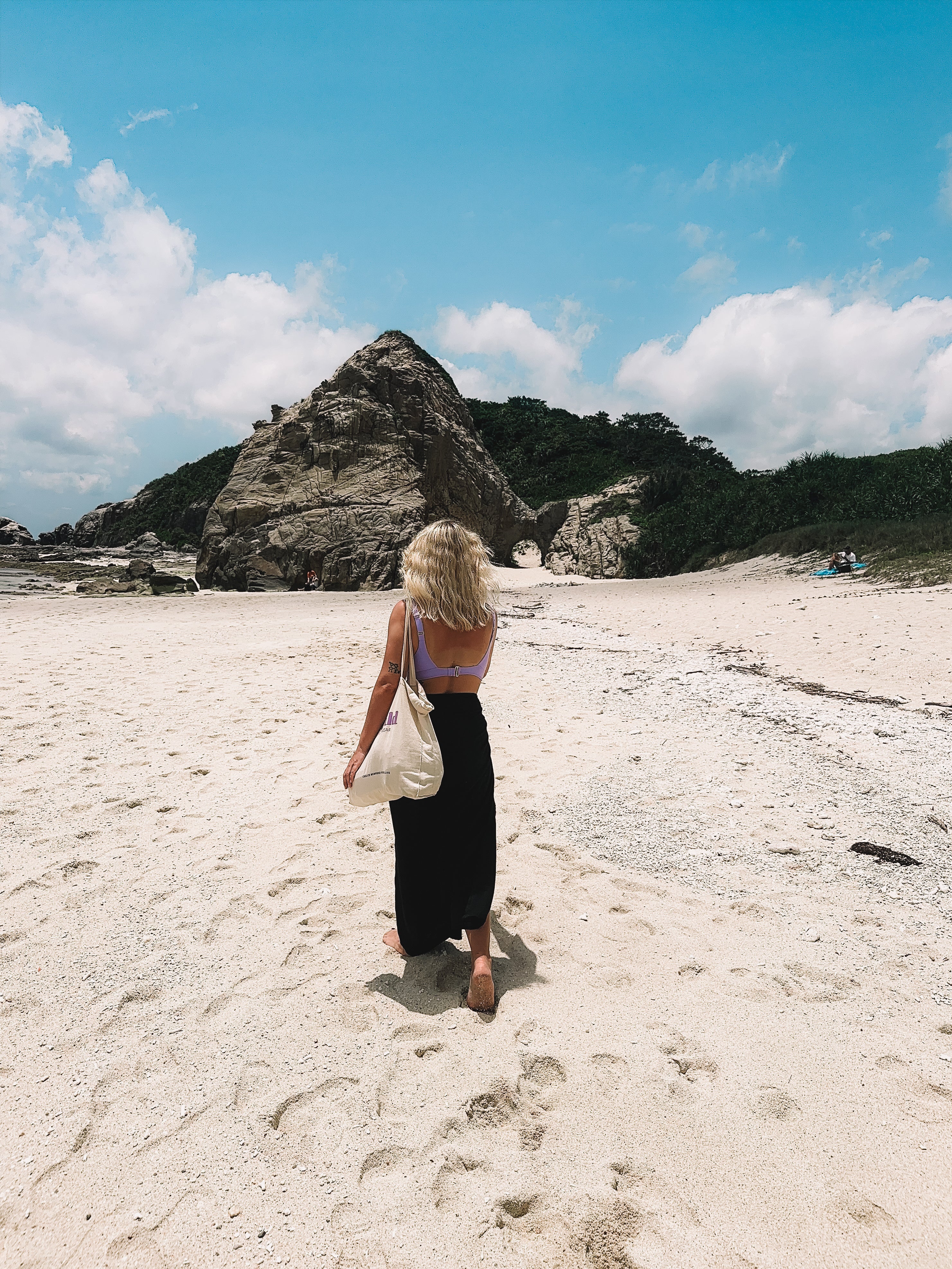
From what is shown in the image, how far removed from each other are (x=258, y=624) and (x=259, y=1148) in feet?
40.4

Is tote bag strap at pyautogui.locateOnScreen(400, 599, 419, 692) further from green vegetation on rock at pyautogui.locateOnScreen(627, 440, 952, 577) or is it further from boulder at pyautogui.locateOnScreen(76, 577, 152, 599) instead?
boulder at pyautogui.locateOnScreen(76, 577, 152, 599)

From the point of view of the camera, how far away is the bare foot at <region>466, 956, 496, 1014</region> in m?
2.64

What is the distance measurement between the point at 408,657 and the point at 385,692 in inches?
7.7

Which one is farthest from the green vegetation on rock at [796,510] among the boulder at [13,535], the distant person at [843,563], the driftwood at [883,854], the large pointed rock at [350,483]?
the boulder at [13,535]

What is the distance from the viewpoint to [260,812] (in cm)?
443

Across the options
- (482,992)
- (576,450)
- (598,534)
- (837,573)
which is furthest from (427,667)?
(576,450)

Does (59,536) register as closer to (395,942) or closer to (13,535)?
(13,535)

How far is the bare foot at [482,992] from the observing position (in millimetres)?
2637

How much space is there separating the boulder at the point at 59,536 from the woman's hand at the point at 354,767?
74.9 meters

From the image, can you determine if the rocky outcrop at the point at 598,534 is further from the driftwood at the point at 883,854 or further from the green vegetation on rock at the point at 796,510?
the driftwood at the point at 883,854

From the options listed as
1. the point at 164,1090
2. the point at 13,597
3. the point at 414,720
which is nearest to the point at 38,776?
the point at 164,1090

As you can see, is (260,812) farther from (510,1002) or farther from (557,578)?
(557,578)

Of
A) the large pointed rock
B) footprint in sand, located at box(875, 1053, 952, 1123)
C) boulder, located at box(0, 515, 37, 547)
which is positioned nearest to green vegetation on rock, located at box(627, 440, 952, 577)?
the large pointed rock

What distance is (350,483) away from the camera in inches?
933
